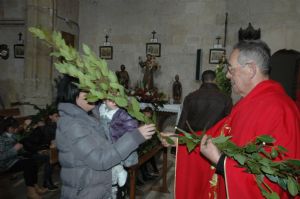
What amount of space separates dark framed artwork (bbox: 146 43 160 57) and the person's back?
5946 millimetres

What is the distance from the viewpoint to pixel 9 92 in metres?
10.7

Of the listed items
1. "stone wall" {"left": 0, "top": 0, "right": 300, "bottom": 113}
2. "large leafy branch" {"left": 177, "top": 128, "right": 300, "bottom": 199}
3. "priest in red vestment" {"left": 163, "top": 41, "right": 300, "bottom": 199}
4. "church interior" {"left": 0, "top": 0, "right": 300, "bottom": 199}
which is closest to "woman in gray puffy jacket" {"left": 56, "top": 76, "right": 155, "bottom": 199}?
"priest in red vestment" {"left": 163, "top": 41, "right": 300, "bottom": 199}

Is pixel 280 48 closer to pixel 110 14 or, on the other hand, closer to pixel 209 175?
pixel 110 14

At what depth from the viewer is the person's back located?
4.80 m

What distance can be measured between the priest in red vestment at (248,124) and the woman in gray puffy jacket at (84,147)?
566 millimetres

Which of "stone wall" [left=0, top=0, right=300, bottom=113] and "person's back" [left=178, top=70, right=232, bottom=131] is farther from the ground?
"stone wall" [left=0, top=0, right=300, bottom=113]

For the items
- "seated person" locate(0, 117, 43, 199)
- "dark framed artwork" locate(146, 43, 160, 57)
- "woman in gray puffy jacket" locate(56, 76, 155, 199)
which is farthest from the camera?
"dark framed artwork" locate(146, 43, 160, 57)

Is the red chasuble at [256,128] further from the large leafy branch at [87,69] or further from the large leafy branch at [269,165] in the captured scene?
the large leafy branch at [87,69]

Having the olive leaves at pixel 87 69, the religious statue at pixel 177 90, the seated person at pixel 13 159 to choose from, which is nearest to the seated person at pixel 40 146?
the seated person at pixel 13 159

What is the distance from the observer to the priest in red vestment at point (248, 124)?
6.31 feet

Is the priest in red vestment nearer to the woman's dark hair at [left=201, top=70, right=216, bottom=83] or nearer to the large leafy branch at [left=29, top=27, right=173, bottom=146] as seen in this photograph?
the large leafy branch at [left=29, top=27, right=173, bottom=146]

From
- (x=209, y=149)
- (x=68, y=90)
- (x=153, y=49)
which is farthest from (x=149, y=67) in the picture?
(x=209, y=149)

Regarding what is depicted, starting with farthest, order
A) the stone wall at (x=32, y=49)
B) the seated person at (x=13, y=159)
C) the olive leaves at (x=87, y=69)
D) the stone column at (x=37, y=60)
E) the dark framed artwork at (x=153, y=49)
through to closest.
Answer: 1. the dark framed artwork at (x=153, y=49)
2. the stone wall at (x=32, y=49)
3. the stone column at (x=37, y=60)
4. the seated person at (x=13, y=159)
5. the olive leaves at (x=87, y=69)

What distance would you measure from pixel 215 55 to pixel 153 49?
216 cm
